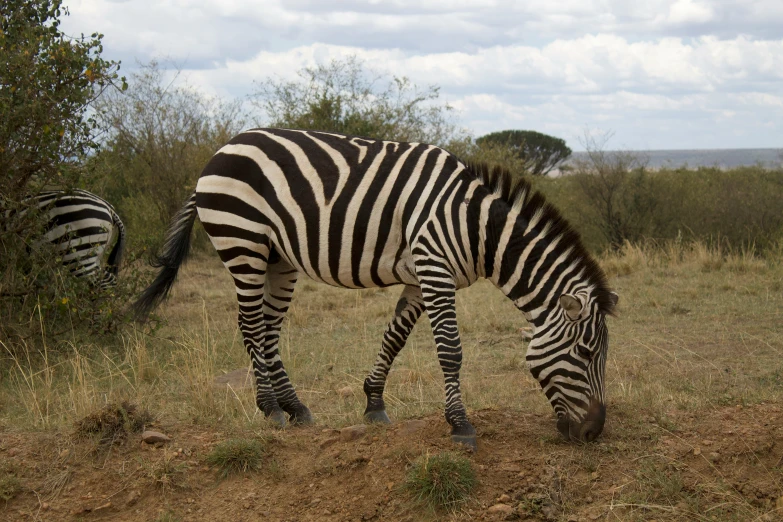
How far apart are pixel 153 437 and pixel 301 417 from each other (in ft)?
3.79

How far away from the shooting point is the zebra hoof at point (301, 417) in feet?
17.8

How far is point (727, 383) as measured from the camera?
6.14 m

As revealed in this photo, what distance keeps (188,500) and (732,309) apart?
24.2 feet

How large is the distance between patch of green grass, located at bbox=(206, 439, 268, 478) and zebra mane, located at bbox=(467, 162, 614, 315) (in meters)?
2.20

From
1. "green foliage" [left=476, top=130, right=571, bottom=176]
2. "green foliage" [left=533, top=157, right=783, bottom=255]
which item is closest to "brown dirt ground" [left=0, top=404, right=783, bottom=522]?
"green foliage" [left=533, top=157, right=783, bottom=255]

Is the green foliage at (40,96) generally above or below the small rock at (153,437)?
above

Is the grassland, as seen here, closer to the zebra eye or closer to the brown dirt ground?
the brown dirt ground

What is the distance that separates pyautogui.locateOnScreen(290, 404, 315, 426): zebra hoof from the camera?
213 inches

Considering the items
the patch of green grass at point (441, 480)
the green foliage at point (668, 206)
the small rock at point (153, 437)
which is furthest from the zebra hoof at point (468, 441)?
the green foliage at point (668, 206)

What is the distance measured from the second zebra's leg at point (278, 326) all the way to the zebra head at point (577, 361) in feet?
6.31

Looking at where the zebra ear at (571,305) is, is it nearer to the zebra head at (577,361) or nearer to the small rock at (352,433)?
the zebra head at (577,361)

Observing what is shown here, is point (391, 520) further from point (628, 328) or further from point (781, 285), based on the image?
point (781, 285)

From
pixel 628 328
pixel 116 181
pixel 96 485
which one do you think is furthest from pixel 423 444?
pixel 116 181

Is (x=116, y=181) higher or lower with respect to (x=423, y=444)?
higher
